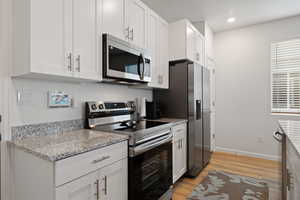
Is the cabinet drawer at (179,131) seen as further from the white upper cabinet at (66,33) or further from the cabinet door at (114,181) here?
the white upper cabinet at (66,33)

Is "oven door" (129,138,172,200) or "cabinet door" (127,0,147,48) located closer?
"oven door" (129,138,172,200)

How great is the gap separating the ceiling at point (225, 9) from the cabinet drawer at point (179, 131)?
1906 millimetres

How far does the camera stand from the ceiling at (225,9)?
2.77 meters

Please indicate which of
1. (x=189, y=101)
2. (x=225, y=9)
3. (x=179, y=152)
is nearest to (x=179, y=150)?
(x=179, y=152)

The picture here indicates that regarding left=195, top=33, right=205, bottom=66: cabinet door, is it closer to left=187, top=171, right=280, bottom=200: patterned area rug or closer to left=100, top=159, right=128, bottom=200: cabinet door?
left=187, top=171, right=280, bottom=200: patterned area rug

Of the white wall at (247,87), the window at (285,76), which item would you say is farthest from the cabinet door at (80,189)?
the window at (285,76)

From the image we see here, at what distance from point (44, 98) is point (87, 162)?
2.49 ft

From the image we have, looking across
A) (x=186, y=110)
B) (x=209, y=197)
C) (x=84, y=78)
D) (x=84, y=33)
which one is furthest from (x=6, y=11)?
(x=209, y=197)

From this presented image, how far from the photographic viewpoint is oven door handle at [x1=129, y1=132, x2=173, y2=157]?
152 centimetres

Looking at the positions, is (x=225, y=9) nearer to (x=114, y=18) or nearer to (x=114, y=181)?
(x=114, y=18)

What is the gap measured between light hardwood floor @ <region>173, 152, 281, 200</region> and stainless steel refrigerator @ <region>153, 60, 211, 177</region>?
0.19 m

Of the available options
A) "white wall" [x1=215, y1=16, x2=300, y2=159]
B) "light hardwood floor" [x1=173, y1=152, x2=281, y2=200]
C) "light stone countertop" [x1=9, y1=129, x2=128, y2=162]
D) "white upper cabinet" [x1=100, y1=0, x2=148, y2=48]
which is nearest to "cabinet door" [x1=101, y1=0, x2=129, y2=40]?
"white upper cabinet" [x1=100, y1=0, x2=148, y2=48]

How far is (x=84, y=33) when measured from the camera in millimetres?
1508

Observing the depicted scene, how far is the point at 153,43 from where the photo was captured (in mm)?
2406
